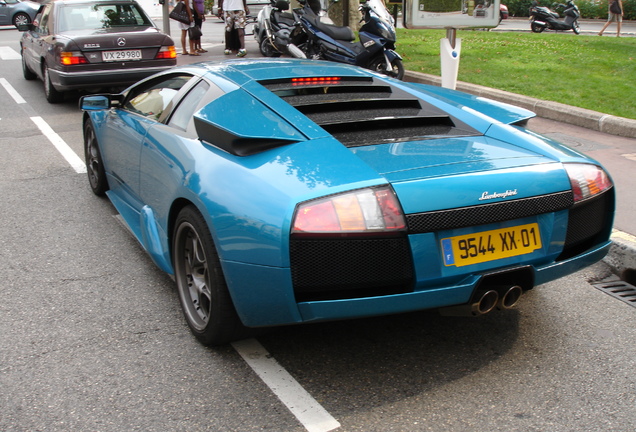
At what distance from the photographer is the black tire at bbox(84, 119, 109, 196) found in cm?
543

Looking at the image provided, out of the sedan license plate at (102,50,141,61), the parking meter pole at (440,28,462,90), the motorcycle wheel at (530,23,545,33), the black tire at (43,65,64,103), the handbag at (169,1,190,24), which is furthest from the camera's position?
the motorcycle wheel at (530,23,545,33)

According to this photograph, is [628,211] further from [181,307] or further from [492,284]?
[181,307]

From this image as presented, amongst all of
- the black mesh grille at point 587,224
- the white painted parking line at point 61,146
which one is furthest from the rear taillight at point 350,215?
the white painted parking line at point 61,146

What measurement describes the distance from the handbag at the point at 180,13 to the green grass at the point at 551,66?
4.81 m

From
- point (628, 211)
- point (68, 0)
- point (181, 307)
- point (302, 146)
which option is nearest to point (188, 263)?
point (181, 307)

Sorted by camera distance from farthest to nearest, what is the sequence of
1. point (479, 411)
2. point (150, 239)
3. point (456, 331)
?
point (150, 239) → point (456, 331) → point (479, 411)

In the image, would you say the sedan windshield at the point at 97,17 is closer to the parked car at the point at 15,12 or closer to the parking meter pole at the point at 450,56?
the parking meter pole at the point at 450,56

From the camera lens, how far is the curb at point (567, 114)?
754 centimetres

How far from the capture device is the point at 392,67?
1088 cm

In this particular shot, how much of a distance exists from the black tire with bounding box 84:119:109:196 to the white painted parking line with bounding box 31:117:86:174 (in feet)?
3.26

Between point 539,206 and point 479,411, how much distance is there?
88 centimetres

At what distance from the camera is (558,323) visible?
3.54 m

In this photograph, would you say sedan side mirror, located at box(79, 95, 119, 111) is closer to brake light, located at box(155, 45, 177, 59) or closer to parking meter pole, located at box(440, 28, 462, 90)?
parking meter pole, located at box(440, 28, 462, 90)

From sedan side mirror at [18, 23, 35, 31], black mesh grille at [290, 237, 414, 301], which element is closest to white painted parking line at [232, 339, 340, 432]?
black mesh grille at [290, 237, 414, 301]
